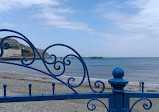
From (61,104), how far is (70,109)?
2.40ft

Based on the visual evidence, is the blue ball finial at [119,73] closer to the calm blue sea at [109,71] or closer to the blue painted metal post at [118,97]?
the blue painted metal post at [118,97]

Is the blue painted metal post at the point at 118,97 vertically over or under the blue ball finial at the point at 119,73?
under

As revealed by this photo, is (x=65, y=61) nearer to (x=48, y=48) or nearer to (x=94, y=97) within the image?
(x=48, y=48)

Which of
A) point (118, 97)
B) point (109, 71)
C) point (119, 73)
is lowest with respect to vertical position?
point (109, 71)

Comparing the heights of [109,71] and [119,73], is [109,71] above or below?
below

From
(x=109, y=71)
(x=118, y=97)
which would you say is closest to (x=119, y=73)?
(x=118, y=97)

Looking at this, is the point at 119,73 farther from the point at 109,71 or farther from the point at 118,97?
the point at 109,71

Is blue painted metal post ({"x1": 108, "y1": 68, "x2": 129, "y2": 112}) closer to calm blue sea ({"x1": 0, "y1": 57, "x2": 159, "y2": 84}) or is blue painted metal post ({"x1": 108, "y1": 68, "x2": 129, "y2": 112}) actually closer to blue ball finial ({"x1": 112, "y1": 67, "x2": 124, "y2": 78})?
blue ball finial ({"x1": 112, "y1": 67, "x2": 124, "y2": 78})

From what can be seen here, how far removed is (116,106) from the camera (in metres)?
1.83

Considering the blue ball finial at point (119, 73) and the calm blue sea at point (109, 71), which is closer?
the blue ball finial at point (119, 73)

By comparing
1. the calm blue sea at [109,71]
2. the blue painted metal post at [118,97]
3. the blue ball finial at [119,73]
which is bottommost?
the calm blue sea at [109,71]

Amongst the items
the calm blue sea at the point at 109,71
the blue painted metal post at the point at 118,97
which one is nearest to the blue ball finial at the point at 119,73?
the blue painted metal post at the point at 118,97

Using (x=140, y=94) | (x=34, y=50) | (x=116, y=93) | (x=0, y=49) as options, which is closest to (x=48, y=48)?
(x=34, y=50)

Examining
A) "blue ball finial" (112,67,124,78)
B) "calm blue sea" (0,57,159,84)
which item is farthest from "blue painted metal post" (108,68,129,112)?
"calm blue sea" (0,57,159,84)
